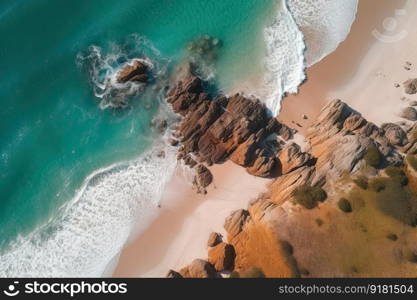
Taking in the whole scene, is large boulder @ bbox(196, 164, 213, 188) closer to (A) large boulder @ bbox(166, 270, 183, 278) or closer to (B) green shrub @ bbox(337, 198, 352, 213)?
(A) large boulder @ bbox(166, 270, 183, 278)

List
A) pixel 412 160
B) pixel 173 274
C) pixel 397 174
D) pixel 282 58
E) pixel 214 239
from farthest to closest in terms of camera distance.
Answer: pixel 282 58 → pixel 214 239 → pixel 412 160 → pixel 173 274 → pixel 397 174

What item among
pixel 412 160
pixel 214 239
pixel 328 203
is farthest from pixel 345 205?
pixel 214 239

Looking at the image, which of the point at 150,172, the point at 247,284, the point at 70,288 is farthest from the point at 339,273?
the point at 70,288

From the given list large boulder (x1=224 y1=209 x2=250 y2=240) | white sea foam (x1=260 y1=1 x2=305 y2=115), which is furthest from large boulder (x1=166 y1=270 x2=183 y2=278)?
white sea foam (x1=260 y1=1 x2=305 y2=115)

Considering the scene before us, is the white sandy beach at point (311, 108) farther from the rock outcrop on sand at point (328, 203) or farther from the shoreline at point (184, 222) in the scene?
the rock outcrop on sand at point (328, 203)

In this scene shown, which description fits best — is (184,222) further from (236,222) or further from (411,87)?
(411,87)

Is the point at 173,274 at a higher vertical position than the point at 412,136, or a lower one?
lower
